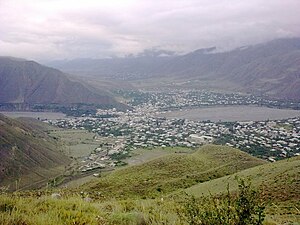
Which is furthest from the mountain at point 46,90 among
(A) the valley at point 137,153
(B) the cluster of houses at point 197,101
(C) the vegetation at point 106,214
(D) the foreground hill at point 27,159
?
(C) the vegetation at point 106,214

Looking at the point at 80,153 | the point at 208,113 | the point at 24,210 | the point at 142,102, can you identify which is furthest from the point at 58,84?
the point at 24,210

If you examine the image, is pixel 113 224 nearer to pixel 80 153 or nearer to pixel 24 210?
pixel 24 210

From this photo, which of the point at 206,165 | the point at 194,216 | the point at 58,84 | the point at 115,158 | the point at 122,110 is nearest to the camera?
the point at 194,216

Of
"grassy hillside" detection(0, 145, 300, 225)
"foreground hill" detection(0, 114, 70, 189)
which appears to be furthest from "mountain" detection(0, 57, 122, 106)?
"grassy hillside" detection(0, 145, 300, 225)

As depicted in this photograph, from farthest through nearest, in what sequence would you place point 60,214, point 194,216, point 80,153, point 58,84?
point 58,84
point 80,153
point 60,214
point 194,216

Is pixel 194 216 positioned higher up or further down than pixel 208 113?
higher up

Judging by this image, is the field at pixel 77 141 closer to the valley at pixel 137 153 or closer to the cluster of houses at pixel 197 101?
the valley at pixel 137 153

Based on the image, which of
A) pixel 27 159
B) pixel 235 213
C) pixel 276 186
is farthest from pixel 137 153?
pixel 235 213
